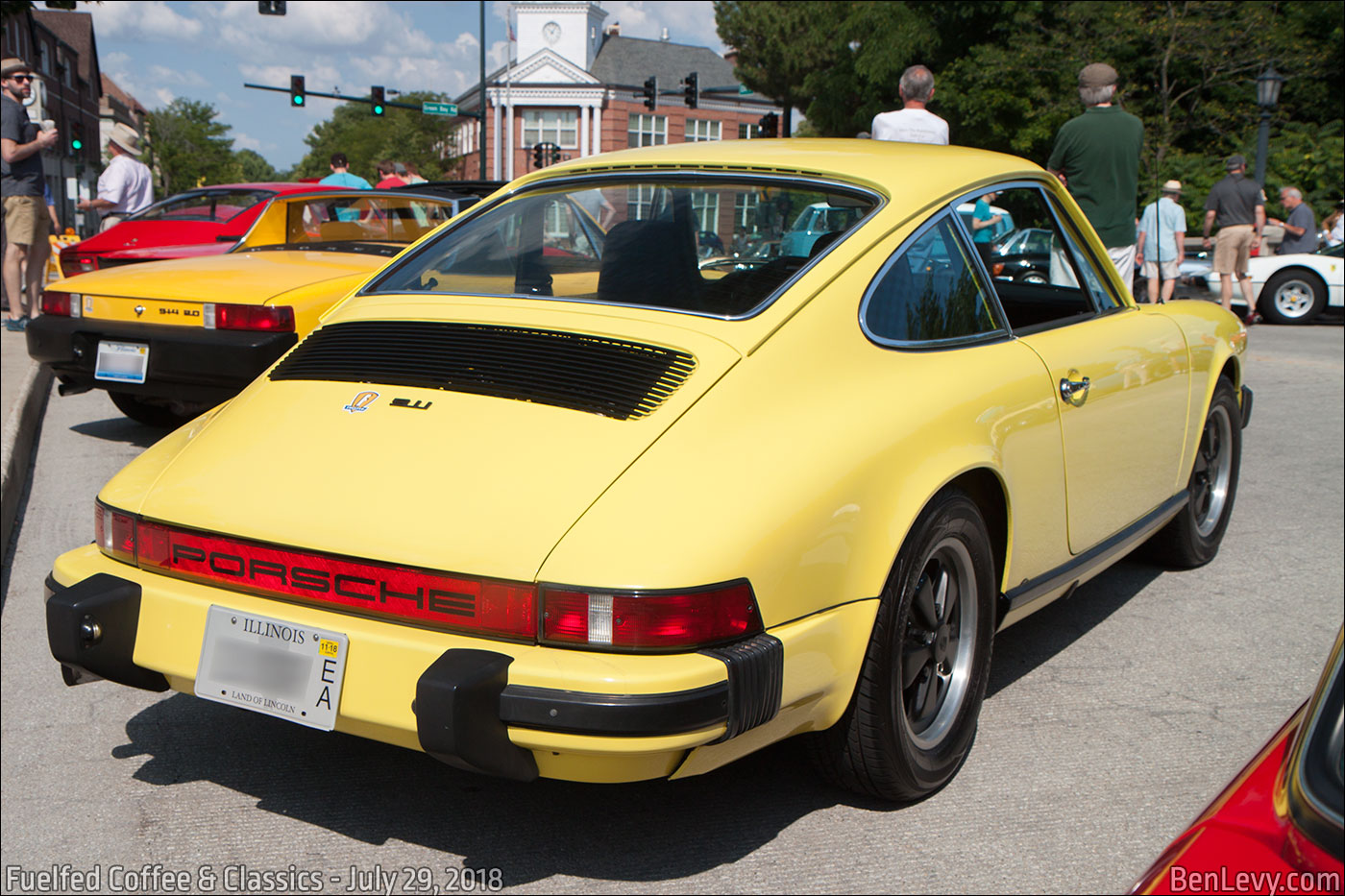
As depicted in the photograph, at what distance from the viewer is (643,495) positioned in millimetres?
2266

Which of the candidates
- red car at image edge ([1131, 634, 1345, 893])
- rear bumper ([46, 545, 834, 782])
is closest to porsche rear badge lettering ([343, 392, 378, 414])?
rear bumper ([46, 545, 834, 782])

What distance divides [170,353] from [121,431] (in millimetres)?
1573

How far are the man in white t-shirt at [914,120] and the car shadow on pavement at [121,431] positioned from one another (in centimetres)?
433

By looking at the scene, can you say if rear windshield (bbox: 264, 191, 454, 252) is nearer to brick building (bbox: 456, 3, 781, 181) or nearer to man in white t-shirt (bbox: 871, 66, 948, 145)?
man in white t-shirt (bbox: 871, 66, 948, 145)

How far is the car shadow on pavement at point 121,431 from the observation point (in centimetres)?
664

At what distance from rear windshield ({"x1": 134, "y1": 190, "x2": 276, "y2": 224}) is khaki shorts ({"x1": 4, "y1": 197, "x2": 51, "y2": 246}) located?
2.33 ft

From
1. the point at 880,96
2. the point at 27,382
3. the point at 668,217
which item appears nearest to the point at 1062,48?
the point at 880,96

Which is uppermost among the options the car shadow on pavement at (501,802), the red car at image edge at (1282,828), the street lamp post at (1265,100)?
the street lamp post at (1265,100)

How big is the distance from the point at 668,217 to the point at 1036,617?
2.00 metres

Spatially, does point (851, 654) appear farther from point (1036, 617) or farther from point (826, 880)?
point (1036, 617)

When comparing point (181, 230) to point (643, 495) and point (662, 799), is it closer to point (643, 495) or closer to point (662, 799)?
point (662, 799)

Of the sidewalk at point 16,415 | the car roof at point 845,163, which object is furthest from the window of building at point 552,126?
the car roof at point 845,163

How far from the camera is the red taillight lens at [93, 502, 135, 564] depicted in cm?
264

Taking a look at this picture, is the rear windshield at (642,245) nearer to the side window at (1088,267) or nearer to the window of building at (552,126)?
the side window at (1088,267)
